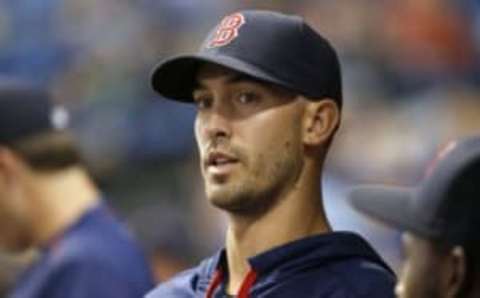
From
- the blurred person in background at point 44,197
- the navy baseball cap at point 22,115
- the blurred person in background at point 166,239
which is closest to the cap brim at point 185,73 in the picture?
the blurred person in background at point 44,197

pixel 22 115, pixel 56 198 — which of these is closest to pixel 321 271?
pixel 56 198

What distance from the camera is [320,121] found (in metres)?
3.11

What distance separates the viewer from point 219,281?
3156mm

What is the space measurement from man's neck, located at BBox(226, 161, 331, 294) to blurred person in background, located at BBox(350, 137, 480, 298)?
1.20ft

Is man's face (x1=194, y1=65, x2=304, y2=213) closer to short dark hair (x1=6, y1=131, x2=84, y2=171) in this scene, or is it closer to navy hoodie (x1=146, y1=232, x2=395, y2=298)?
navy hoodie (x1=146, y1=232, x2=395, y2=298)

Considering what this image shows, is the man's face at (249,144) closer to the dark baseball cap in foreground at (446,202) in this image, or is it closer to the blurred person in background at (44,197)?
the dark baseball cap in foreground at (446,202)

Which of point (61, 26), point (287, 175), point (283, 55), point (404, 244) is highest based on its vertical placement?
point (61, 26)

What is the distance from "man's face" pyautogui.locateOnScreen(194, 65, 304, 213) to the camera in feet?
9.99

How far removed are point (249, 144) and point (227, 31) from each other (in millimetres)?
239

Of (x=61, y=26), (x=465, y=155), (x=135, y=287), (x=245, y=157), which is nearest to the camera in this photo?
(x=465, y=155)

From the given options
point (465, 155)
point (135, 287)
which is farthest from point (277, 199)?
point (135, 287)

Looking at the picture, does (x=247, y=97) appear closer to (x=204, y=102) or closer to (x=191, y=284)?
(x=204, y=102)

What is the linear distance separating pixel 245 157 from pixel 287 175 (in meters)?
0.09

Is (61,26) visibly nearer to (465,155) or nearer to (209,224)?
(209,224)
